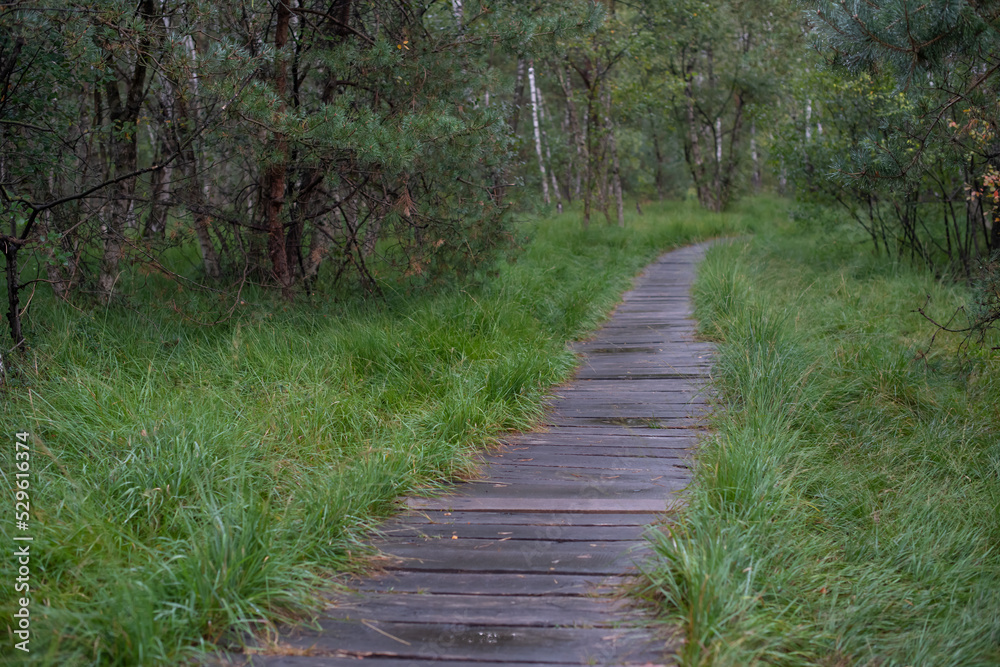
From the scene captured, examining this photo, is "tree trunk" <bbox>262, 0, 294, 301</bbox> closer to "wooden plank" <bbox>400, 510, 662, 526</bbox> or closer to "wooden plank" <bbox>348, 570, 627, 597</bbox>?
"wooden plank" <bbox>400, 510, 662, 526</bbox>

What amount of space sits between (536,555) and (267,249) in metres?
4.33

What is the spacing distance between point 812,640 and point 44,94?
6.40 m

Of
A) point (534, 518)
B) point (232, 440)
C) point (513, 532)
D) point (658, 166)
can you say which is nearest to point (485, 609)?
point (513, 532)

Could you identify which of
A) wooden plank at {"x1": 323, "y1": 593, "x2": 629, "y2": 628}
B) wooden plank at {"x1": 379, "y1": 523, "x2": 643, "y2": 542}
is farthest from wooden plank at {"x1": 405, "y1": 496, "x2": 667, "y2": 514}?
wooden plank at {"x1": 323, "y1": 593, "x2": 629, "y2": 628}

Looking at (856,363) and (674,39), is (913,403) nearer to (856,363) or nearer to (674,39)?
(856,363)

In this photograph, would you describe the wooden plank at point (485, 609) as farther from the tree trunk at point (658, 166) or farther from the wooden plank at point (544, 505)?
the tree trunk at point (658, 166)

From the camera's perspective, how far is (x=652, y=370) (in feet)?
18.8

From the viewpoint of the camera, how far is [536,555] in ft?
9.80

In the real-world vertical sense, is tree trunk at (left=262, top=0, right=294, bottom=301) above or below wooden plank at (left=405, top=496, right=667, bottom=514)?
above

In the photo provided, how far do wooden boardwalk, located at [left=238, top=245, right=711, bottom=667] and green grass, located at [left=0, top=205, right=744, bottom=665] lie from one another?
0.70 ft

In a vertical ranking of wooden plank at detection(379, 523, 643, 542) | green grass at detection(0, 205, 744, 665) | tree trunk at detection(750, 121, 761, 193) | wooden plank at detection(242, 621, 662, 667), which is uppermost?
tree trunk at detection(750, 121, 761, 193)

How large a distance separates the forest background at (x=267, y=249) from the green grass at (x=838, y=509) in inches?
32.4

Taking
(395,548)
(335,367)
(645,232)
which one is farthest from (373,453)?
(645,232)

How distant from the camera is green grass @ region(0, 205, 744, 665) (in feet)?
7.99
